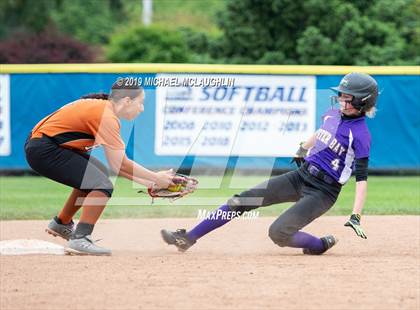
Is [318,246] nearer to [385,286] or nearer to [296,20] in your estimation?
[385,286]

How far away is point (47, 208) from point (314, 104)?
18.7ft

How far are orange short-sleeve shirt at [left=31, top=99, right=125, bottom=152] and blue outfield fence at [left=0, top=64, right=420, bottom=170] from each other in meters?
7.58

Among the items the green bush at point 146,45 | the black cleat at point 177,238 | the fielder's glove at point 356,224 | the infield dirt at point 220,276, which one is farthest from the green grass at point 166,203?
the green bush at point 146,45

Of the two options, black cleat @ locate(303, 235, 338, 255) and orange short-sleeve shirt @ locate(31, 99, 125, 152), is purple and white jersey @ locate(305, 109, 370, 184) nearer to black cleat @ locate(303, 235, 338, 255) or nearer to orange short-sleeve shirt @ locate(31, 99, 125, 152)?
black cleat @ locate(303, 235, 338, 255)

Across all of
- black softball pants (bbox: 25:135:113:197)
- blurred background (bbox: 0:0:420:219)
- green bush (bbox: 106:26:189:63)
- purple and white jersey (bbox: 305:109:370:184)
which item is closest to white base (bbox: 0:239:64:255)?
black softball pants (bbox: 25:135:113:197)

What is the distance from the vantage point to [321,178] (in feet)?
27.3

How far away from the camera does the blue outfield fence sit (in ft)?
53.1

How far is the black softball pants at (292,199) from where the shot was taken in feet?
27.2

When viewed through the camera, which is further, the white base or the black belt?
the white base

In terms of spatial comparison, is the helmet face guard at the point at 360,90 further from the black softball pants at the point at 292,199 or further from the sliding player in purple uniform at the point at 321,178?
the black softball pants at the point at 292,199

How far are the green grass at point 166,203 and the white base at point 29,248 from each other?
291 centimetres

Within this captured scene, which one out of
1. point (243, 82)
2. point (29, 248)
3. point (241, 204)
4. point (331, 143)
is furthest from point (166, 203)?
point (331, 143)

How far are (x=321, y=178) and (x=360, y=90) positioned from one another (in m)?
0.88

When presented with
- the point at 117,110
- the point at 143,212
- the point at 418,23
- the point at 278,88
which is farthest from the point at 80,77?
the point at 418,23
